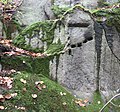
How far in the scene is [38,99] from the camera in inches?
223

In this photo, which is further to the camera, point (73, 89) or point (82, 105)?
point (73, 89)

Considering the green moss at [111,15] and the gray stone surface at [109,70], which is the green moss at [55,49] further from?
the green moss at [111,15]

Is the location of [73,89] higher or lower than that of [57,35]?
lower

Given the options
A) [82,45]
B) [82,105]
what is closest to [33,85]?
[82,105]

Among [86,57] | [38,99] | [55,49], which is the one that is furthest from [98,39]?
[38,99]

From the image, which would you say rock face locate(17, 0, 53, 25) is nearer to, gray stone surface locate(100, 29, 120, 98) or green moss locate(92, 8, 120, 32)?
green moss locate(92, 8, 120, 32)

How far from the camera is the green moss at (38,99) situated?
5367mm

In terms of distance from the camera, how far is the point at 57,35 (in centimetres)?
821

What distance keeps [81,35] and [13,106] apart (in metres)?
3.34

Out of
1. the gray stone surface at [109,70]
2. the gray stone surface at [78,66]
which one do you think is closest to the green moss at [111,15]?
the gray stone surface at [109,70]

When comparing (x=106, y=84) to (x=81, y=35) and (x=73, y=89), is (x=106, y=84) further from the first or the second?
(x=81, y=35)

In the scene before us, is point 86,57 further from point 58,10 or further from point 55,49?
point 58,10

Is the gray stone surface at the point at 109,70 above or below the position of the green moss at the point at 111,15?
below

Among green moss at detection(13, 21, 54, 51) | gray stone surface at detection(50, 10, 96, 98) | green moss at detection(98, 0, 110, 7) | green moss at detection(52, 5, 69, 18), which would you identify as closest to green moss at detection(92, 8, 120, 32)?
gray stone surface at detection(50, 10, 96, 98)
